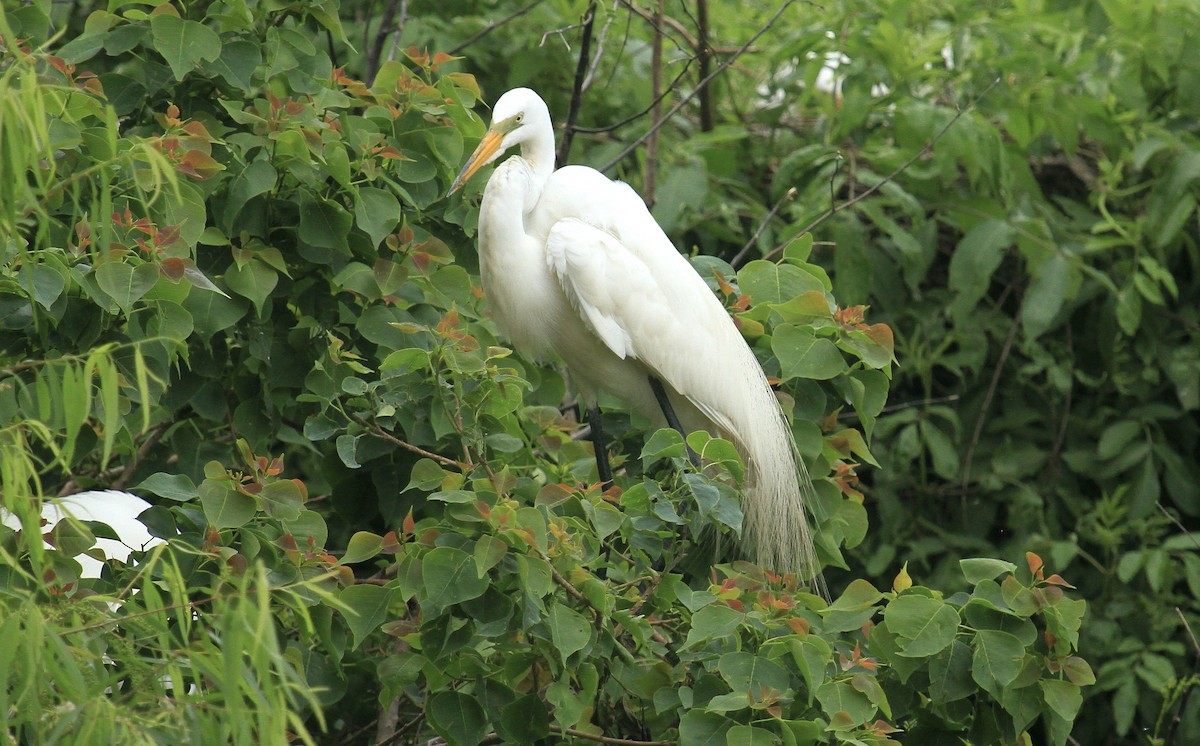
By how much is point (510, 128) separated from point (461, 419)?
79 centimetres

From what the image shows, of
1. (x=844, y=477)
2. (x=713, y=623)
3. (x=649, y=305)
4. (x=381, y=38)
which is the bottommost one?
(x=844, y=477)

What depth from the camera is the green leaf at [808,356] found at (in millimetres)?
Answer: 2201

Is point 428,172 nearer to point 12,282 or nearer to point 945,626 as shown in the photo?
point 12,282

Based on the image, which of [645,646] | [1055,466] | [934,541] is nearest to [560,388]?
[645,646]

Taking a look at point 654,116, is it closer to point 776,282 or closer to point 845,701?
point 776,282

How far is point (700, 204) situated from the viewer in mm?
3662

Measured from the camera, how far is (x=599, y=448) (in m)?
2.65

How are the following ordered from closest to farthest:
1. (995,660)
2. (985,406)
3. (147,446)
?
(995,660)
(147,446)
(985,406)

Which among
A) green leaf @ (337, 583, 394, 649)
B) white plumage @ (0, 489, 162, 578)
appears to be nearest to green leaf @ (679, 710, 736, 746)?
green leaf @ (337, 583, 394, 649)

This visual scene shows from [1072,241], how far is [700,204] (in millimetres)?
1213

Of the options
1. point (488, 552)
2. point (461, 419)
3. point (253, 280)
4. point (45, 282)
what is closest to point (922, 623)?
point (488, 552)

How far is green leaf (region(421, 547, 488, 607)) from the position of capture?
174 cm

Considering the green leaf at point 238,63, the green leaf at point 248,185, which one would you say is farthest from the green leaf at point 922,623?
the green leaf at point 238,63

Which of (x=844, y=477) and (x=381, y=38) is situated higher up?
(x=381, y=38)
